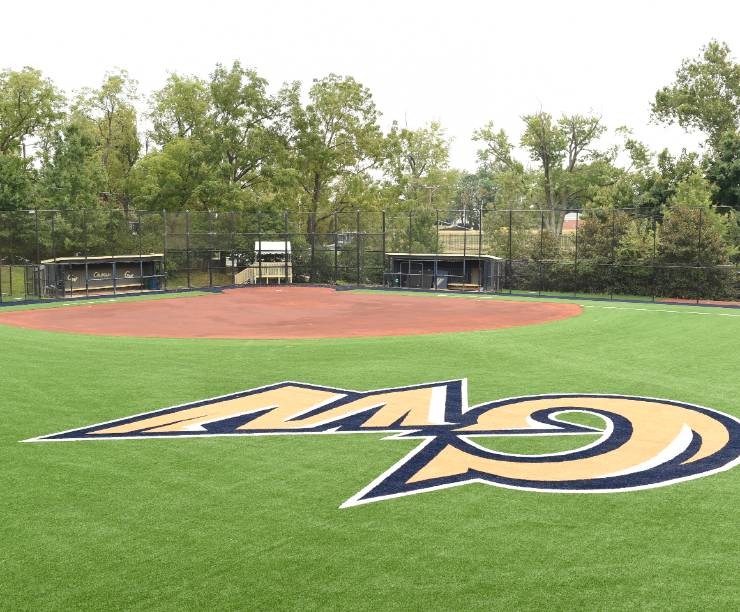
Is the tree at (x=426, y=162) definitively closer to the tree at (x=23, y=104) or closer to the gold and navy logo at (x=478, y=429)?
the tree at (x=23, y=104)

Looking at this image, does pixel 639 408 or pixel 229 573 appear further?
pixel 639 408

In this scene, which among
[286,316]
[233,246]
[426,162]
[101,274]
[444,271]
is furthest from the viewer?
[426,162]

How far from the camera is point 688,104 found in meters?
58.4

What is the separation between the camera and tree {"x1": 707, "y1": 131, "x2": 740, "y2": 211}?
47062 mm

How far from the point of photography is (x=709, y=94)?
58500mm

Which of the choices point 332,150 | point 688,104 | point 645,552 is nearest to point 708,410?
point 645,552

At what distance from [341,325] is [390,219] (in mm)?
27540

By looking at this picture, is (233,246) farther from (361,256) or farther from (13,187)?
(13,187)

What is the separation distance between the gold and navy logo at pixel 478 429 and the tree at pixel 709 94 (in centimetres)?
5333

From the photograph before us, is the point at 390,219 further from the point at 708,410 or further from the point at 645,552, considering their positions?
the point at 645,552

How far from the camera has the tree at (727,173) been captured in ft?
154

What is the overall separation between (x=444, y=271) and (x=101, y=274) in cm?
1898

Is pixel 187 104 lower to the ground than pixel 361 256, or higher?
higher

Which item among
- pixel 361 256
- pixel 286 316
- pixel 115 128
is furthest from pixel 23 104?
pixel 286 316
